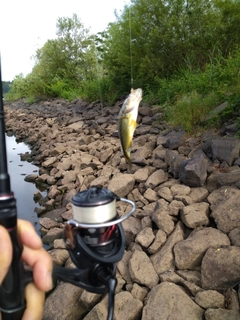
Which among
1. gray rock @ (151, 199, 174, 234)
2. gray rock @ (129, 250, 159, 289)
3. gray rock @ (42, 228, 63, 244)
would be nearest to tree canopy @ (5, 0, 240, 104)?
gray rock @ (42, 228, 63, 244)

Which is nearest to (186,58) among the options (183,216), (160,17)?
(160,17)

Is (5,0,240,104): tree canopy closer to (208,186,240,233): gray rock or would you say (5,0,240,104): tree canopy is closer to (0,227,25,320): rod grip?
(208,186,240,233): gray rock

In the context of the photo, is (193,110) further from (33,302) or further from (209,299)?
(33,302)

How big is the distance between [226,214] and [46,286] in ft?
7.65

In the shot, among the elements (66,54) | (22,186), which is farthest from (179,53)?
(66,54)

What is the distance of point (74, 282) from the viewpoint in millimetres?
1083

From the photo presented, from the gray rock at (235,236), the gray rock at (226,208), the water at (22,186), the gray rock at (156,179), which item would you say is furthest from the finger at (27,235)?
the gray rock at (156,179)

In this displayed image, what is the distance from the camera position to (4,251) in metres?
0.88

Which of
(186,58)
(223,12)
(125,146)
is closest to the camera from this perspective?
(125,146)

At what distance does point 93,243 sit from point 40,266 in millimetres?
202

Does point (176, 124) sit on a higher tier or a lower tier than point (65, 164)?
higher

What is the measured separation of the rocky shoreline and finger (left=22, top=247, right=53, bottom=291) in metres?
1.48

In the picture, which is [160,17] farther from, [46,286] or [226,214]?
[46,286]

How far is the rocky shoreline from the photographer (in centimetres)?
238
